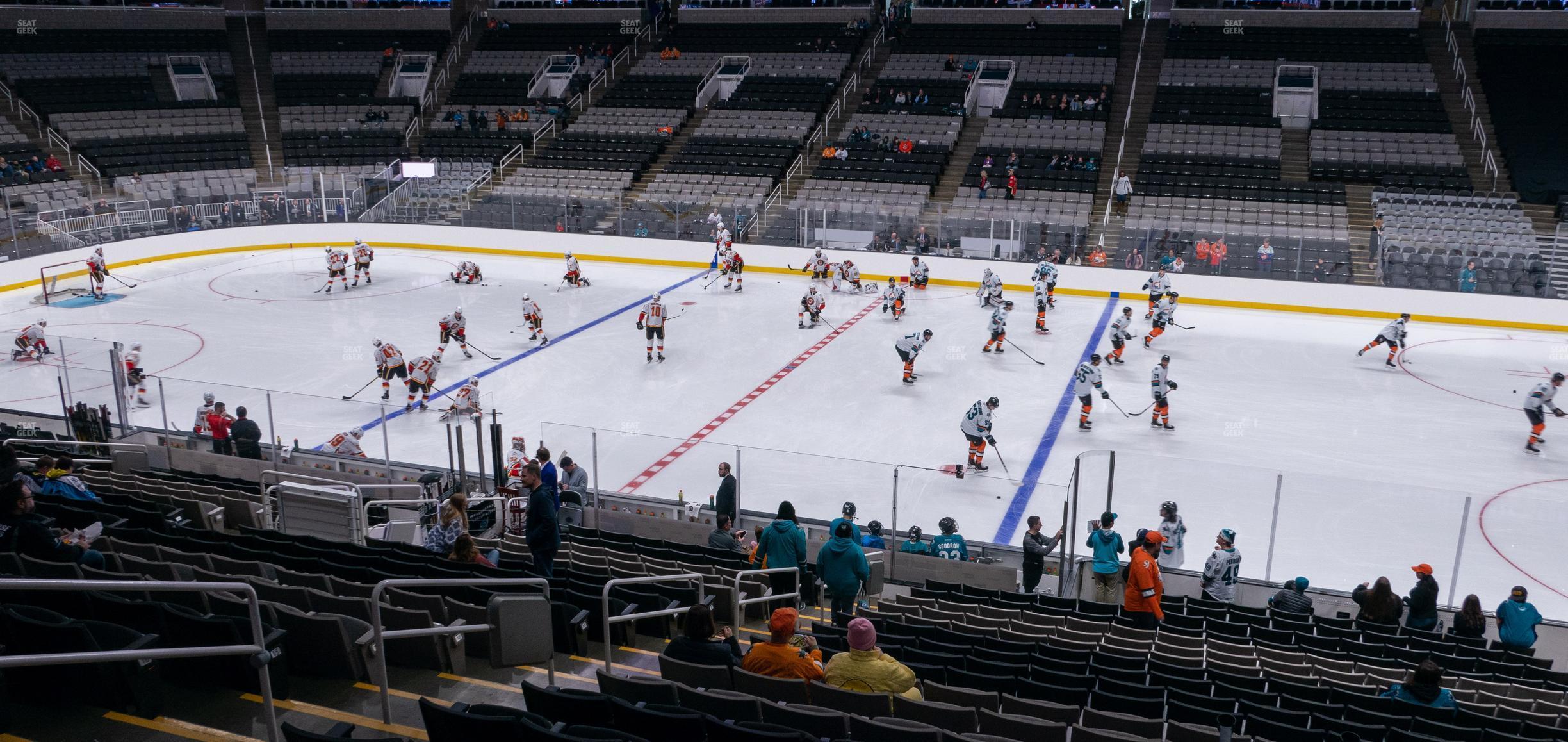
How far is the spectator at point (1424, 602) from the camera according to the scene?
873cm

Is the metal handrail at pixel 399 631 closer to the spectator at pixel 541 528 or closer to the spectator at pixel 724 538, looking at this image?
the spectator at pixel 541 528

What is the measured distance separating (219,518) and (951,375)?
1101 centimetres

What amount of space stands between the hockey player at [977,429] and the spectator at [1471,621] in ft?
17.1

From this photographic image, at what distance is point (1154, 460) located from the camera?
1109 cm

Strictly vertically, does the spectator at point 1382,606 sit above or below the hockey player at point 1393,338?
below

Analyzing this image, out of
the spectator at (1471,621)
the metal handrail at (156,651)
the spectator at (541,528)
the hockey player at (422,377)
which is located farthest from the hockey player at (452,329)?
the spectator at (1471,621)

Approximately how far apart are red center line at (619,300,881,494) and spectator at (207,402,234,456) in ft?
15.7

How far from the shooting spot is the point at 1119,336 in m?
17.6

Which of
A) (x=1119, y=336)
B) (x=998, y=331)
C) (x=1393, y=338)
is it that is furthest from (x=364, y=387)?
(x=1393, y=338)

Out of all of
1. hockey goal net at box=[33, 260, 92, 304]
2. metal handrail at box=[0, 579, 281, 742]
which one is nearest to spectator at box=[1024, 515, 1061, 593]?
metal handrail at box=[0, 579, 281, 742]

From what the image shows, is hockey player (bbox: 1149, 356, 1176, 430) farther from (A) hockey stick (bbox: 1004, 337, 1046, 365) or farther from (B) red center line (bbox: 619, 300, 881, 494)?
(B) red center line (bbox: 619, 300, 881, 494)

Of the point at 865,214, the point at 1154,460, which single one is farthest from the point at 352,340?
the point at 1154,460

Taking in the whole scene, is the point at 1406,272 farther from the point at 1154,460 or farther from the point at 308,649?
the point at 308,649

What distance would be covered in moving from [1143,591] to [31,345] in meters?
15.9
